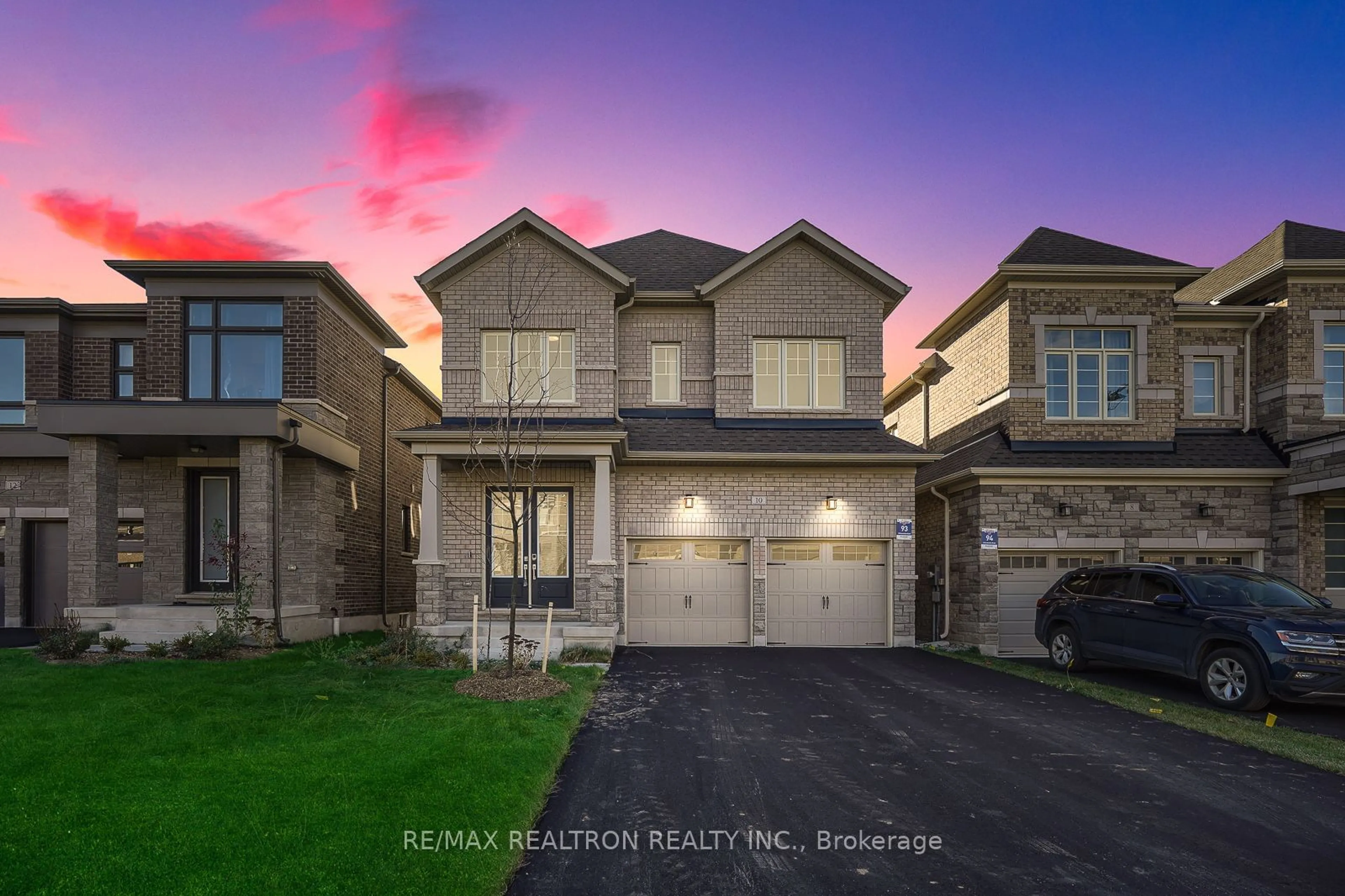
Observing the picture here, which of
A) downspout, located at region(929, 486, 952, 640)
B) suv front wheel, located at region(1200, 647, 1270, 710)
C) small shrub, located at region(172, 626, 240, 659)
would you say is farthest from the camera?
downspout, located at region(929, 486, 952, 640)

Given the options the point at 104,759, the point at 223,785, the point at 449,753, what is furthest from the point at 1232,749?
the point at 104,759

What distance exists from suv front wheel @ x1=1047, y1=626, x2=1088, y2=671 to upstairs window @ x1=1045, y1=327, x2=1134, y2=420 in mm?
4861

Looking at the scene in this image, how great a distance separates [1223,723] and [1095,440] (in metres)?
7.71

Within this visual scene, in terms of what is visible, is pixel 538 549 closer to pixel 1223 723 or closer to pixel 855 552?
pixel 855 552

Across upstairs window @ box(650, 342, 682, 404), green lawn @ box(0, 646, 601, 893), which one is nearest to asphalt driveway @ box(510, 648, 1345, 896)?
green lawn @ box(0, 646, 601, 893)

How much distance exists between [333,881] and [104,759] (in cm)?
362

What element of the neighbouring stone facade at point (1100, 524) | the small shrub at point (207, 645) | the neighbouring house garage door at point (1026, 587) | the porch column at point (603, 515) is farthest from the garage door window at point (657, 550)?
the small shrub at point (207, 645)

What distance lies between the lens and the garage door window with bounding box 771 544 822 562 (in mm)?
14820

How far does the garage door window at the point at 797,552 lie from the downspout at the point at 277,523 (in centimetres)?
906

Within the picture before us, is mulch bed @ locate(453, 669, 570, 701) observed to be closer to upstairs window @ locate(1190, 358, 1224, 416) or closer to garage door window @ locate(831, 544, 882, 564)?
garage door window @ locate(831, 544, 882, 564)

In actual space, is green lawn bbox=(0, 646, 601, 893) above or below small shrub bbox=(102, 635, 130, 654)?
above

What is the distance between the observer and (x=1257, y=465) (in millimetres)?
14273

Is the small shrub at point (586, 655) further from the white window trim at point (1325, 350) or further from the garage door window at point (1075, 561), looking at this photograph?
the white window trim at point (1325, 350)

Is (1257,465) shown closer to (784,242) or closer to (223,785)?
(784,242)
